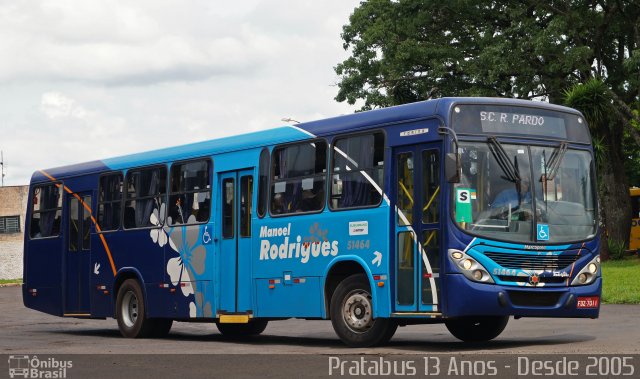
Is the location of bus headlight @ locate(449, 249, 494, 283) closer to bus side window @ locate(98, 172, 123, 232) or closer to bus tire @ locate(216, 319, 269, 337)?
bus tire @ locate(216, 319, 269, 337)

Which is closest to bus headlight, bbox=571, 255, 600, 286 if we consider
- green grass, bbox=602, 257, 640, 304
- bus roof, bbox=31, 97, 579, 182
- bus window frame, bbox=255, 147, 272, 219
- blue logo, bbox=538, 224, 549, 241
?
→ blue logo, bbox=538, 224, 549, 241

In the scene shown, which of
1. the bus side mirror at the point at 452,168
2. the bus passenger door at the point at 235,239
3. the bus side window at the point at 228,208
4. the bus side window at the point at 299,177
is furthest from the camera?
the bus side window at the point at 228,208

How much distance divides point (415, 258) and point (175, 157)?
248 inches

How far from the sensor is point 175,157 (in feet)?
64.9

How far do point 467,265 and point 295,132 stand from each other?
156 inches

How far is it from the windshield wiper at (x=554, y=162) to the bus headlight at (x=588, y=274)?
1.22 meters

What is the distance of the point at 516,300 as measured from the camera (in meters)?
14.5

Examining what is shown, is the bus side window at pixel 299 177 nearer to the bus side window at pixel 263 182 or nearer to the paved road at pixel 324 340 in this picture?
the bus side window at pixel 263 182

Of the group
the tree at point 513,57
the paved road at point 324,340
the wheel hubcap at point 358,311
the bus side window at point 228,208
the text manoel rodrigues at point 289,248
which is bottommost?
the paved road at point 324,340

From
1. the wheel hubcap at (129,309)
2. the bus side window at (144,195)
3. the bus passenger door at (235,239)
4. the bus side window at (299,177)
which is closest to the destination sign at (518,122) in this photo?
the bus side window at (299,177)

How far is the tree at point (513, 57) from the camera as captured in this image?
3841 centimetres

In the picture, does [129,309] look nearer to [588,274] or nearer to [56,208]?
[56,208]

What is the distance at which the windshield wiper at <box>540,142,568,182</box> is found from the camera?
1502 cm

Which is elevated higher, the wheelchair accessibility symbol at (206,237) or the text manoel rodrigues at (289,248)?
the wheelchair accessibility symbol at (206,237)
